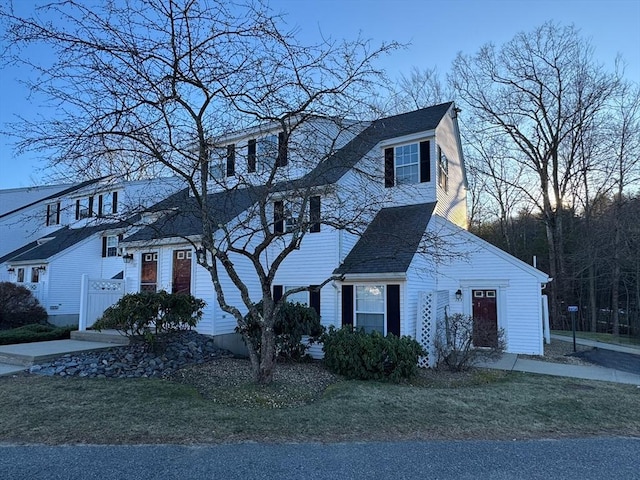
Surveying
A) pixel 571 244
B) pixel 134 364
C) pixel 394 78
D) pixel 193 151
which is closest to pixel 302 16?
pixel 394 78

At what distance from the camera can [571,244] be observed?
88.6 feet

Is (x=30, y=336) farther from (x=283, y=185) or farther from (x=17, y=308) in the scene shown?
(x=283, y=185)

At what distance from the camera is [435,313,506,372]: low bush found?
34.0 ft

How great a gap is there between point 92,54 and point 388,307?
348 inches

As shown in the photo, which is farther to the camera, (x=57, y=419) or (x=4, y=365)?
(x=4, y=365)

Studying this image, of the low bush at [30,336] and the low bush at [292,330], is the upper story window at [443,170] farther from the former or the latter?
the low bush at [30,336]

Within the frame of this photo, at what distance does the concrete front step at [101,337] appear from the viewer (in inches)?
447

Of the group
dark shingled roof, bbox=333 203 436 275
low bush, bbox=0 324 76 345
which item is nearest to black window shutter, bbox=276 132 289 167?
dark shingled roof, bbox=333 203 436 275

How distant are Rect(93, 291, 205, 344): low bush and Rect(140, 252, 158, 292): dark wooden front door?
3469mm

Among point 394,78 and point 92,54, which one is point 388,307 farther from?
point 92,54

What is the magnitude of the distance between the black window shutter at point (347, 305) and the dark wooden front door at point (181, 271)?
4.70 meters

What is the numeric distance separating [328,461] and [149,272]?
35.3ft

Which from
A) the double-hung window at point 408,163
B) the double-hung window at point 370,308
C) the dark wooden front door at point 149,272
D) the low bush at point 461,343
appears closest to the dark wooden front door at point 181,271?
the dark wooden front door at point 149,272

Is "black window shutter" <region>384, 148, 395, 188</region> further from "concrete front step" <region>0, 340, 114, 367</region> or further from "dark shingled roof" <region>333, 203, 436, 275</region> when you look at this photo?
"concrete front step" <region>0, 340, 114, 367</region>
